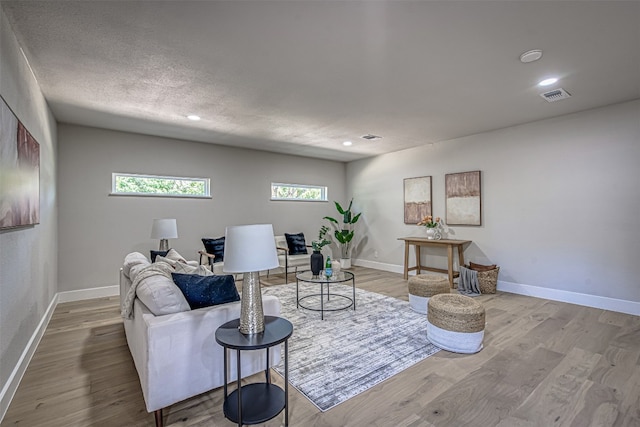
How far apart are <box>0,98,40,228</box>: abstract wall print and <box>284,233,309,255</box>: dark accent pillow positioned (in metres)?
3.98

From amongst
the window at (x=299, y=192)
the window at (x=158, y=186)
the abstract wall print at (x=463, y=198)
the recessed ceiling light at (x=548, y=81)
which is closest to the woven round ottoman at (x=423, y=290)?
the abstract wall print at (x=463, y=198)

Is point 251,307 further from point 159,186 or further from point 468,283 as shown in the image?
point 159,186

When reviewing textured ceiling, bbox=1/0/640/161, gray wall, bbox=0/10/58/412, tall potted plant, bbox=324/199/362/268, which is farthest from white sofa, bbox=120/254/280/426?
tall potted plant, bbox=324/199/362/268

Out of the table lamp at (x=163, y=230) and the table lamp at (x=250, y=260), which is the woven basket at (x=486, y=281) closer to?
the table lamp at (x=250, y=260)

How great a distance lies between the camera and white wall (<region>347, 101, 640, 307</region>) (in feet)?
12.4

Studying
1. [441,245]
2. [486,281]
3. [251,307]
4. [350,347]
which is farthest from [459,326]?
[441,245]

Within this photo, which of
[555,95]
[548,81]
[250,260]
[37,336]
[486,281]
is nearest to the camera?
[250,260]

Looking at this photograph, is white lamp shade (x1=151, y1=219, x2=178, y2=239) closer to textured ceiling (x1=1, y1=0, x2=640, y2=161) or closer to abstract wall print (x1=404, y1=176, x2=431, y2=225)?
textured ceiling (x1=1, y1=0, x2=640, y2=161)

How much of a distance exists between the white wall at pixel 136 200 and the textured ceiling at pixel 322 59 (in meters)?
0.56

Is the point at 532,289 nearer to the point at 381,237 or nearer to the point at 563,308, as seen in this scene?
the point at 563,308

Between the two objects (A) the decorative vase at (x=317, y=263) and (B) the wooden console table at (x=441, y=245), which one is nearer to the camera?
(A) the decorative vase at (x=317, y=263)

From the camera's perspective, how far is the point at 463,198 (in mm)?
5332

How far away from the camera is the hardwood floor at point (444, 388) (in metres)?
1.90

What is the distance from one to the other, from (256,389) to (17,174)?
91.5 inches
